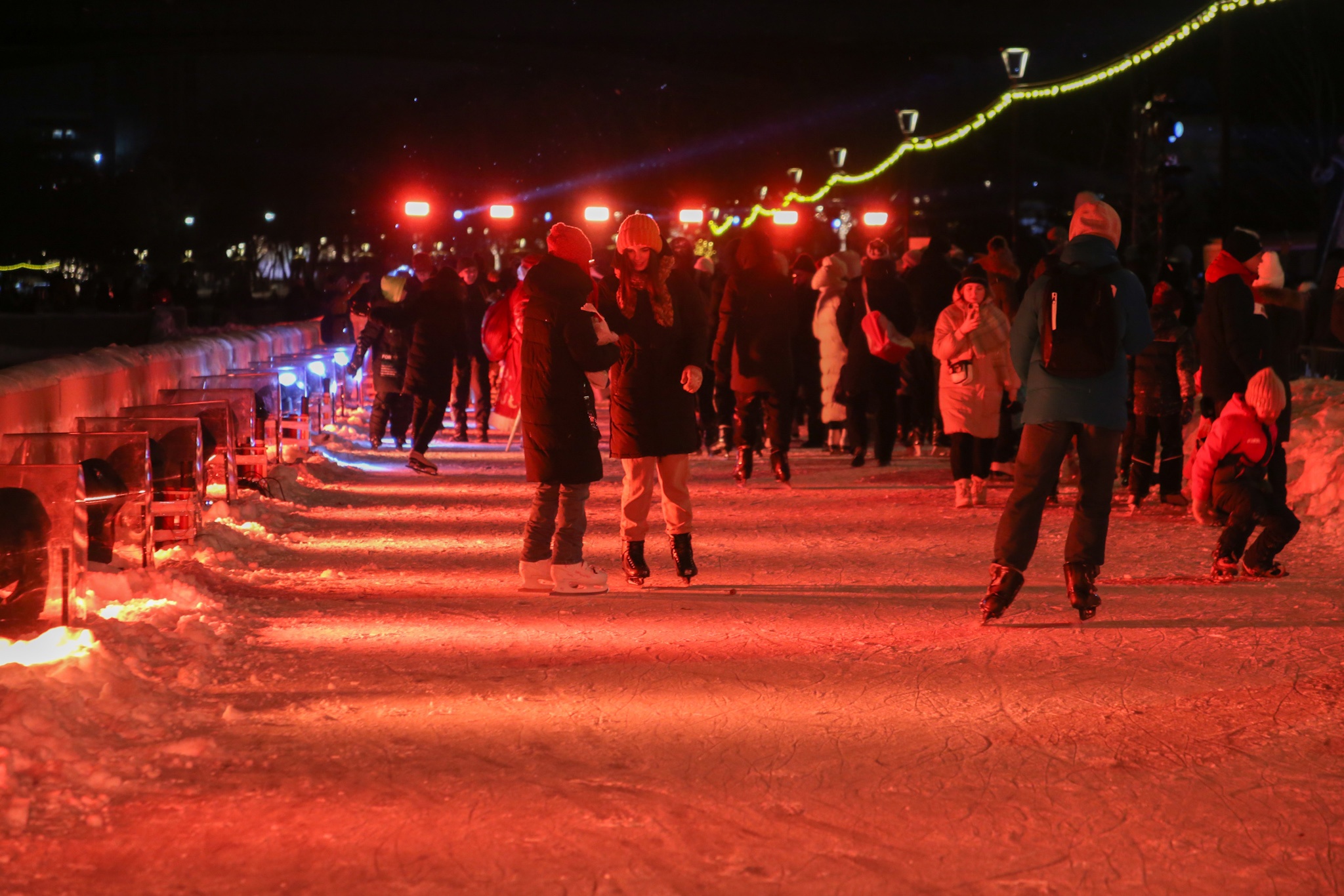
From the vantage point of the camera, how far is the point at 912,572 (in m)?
8.45

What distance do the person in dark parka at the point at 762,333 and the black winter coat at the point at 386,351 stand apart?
381 cm

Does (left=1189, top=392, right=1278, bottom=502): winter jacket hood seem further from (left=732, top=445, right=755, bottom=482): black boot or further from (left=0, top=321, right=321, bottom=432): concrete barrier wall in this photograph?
(left=0, top=321, right=321, bottom=432): concrete barrier wall

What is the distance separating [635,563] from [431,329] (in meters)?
6.64

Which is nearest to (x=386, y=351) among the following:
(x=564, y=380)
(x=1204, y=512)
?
(x=564, y=380)

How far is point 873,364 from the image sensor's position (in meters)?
13.3

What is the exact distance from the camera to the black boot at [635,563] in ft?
26.2

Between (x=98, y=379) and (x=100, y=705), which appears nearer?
(x=100, y=705)

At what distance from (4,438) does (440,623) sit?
2351 mm

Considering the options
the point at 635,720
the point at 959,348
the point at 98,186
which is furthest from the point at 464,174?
the point at 635,720

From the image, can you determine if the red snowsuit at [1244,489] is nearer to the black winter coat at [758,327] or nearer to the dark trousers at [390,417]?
the black winter coat at [758,327]

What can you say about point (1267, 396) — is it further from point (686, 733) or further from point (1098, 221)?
point (686, 733)

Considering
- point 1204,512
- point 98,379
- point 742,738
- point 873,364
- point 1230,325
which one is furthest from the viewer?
point 873,364

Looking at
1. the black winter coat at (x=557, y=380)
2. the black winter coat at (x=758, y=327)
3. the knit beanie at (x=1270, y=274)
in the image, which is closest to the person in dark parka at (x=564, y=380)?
the black winter coat at (x=557, y=380)

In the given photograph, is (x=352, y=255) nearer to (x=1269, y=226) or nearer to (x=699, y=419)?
(x=1269, y=226)
